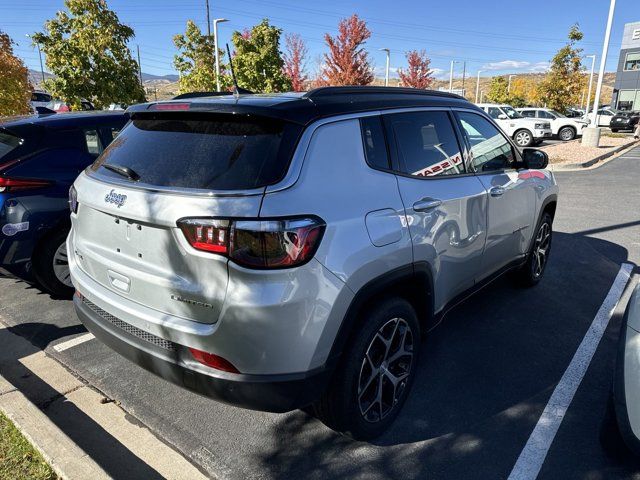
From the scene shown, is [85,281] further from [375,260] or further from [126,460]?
[375,260]

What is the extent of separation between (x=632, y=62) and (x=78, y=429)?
198 feet

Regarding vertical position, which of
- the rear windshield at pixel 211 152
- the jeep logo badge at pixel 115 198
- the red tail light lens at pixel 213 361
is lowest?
the red tail light lens at pixel 213 361

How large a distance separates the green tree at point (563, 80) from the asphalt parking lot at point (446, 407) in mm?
32538


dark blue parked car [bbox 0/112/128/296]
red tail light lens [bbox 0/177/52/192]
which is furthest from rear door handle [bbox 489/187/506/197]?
red tail light lens [bbox 0/177/52/192]

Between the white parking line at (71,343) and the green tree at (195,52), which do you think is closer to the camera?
the white parking line at (71,343)

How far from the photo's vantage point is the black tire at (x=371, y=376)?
91.8 inches

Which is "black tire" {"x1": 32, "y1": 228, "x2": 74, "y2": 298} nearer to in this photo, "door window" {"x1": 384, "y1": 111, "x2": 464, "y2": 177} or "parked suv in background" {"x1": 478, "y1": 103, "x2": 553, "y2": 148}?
"door window" {"x1": 384, "y1": 111, "x2": 464, "y2": 177}

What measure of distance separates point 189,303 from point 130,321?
46 centimetres

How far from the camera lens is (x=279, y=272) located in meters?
Answer: 1.93

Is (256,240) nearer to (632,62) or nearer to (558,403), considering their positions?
(558,403)

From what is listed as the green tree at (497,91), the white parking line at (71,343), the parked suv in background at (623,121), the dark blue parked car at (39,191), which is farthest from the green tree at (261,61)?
the green tree at (497,91)

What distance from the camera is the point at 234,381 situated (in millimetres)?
2043

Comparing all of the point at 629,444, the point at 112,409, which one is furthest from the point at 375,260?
the point at 112,409

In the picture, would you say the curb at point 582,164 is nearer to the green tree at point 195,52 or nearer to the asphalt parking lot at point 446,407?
the asphalt parking lot at point 446,407
